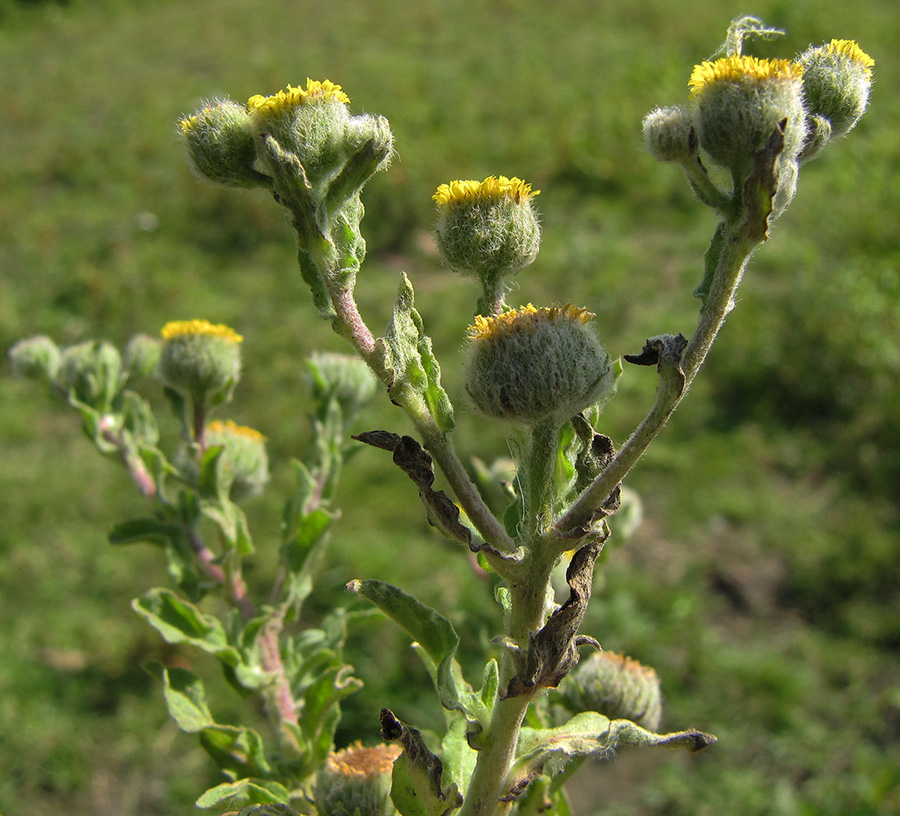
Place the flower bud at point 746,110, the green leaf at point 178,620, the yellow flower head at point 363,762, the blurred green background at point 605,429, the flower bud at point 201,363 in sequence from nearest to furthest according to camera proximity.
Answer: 1. the flower bud at point 746,110
2. the yellow flower head at point 363,762
3. the green leaf at point 178,620
4. the flower bud at point 201,363
5. the blurred green background at point 605,429

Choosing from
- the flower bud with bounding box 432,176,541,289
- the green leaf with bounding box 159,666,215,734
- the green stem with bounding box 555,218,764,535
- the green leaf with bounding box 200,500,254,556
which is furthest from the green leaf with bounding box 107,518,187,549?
the green stem with bounding box 555,218,764,535

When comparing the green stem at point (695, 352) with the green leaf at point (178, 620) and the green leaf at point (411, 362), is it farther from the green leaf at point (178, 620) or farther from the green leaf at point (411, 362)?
the green leaf at point (178, 620)

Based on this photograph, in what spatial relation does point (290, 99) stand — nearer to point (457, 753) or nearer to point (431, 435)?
point (431, 435)

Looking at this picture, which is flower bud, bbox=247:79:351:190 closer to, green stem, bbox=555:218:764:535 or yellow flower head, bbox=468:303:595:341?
yellow flower head, bbox=468:303:595:341

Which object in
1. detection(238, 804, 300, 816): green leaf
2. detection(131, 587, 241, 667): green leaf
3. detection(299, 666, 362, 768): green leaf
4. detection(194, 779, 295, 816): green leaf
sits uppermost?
detection(131, 587, 241, 667): green leaf

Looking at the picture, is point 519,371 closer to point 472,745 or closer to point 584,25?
point 472,745

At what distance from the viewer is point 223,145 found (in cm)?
123

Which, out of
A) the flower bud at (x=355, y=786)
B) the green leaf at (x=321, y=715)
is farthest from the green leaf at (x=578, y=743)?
the green leaf at (x=321, y=715)

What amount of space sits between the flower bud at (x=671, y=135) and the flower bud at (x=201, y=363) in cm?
133

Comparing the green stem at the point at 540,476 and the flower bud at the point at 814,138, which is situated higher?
the flower bud at the point at 814,138

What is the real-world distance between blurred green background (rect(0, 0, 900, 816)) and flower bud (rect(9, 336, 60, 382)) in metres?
1.64

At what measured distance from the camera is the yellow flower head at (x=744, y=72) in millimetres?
1078

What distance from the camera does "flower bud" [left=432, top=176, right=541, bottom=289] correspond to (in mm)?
1338

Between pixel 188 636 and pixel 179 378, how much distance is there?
Answer: 2.20 ft
